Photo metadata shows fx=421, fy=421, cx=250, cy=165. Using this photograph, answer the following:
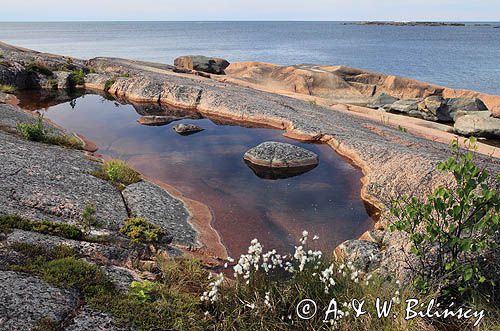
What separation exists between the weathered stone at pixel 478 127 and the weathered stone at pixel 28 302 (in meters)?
38.3

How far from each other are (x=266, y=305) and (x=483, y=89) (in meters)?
73.8

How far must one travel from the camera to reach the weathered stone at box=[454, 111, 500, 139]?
3719cm

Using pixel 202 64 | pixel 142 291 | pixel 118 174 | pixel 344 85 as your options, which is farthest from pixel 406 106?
pixel 142 291

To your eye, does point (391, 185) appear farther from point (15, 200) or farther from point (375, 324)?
point (15, 200)

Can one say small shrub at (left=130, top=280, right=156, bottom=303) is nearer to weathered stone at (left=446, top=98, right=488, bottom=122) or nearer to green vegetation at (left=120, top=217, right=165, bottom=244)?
green vegetation at (left=120, top=217, right=165, bottom=244)

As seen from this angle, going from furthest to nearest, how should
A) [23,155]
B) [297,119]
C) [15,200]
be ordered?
[297,119] → [23,155] → [15,200]

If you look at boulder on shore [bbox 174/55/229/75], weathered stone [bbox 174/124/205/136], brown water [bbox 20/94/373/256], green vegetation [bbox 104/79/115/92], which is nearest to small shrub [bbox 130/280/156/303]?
brown water [bbox 20/94/373/256]

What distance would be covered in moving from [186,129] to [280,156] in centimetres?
866

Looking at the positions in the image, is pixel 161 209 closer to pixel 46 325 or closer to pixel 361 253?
pixel 361 253

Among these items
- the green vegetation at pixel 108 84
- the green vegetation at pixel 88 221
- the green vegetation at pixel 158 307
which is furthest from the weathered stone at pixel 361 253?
the green vegetation at pixel 108 84

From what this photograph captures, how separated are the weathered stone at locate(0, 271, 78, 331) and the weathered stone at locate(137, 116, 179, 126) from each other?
21401mm

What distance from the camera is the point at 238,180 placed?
19359 mm

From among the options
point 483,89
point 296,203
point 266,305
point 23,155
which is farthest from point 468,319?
point 483,89

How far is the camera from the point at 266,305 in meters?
8.44
